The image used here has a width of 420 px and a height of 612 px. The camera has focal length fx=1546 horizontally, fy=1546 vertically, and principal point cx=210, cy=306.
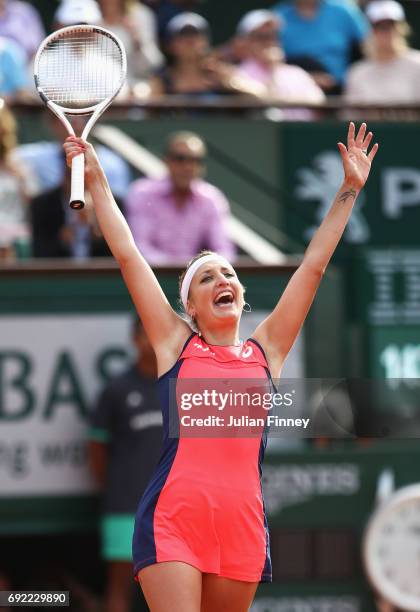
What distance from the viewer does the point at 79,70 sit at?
5758 mm

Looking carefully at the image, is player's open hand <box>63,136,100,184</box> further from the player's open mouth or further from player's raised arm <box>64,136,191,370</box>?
the player's open mouth

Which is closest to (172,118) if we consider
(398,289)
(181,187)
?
(181,187)

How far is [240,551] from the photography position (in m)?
4.96

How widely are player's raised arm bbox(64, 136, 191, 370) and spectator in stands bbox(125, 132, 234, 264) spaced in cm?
404

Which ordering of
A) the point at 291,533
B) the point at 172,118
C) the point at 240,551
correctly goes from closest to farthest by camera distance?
1. the point at 240,551
2. the point at 291,533
3. the point at 172,118

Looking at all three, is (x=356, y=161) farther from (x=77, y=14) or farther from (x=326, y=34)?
(x=326, y=34)

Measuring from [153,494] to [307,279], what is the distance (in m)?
0.89

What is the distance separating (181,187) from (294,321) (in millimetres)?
4295

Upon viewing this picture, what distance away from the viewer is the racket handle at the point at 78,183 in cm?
474

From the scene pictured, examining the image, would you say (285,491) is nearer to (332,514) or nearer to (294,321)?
(332,514)

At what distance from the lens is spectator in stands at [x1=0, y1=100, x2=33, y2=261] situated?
9070mm

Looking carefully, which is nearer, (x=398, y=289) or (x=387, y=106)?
(x=398, y=289)

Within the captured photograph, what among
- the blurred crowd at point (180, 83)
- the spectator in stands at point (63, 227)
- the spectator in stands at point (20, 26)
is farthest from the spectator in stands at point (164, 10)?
the spectator in stands at point (63, 227)

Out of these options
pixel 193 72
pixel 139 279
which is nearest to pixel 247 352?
pixel 139 279
